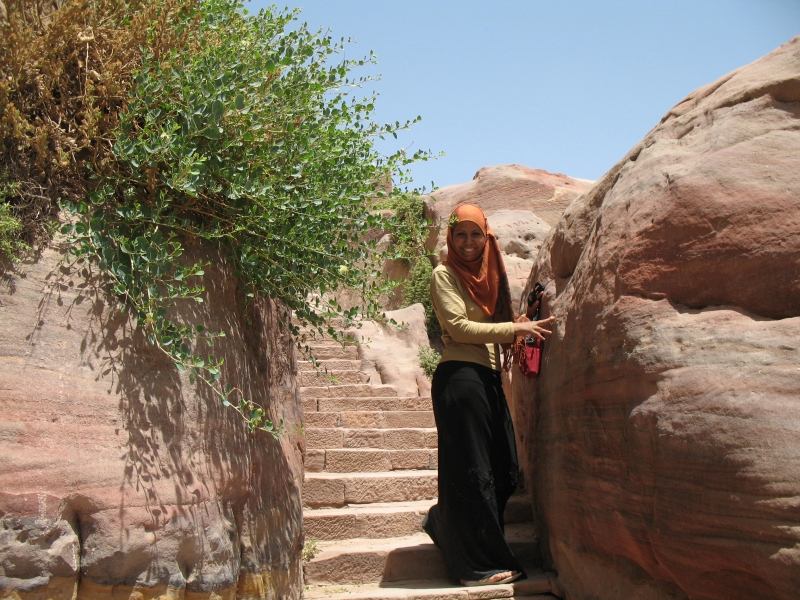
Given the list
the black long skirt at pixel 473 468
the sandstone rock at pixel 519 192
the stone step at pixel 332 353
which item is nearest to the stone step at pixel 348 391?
the stone step at pixel 332 353

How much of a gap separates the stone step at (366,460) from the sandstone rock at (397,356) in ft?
6.50

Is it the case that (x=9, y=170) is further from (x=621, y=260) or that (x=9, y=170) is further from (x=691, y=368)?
(x=691, y=368)

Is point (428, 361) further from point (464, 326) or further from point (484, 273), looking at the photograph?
point (464, 326)

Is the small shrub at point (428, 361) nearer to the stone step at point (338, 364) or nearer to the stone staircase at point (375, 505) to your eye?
the stone step at point (338, 364)

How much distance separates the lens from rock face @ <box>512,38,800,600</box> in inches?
95.3

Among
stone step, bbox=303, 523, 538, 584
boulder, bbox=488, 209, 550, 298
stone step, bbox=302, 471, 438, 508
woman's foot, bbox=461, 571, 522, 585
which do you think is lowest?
stone step, bbox=303, 523, 538, 584

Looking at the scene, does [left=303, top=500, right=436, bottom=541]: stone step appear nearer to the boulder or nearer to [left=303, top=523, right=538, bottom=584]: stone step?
[left=303, top=523, right=538, bottom=584]: stone step

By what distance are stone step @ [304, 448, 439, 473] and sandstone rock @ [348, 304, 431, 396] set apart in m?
1.98

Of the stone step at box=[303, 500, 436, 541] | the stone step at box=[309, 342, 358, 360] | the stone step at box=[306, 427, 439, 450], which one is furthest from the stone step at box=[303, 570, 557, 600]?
the stone step at box=[309, 342, 358, 360]

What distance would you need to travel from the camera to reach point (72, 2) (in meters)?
2.76

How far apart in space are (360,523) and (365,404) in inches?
107

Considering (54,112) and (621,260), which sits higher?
(54,112)

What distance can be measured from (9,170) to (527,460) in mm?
3094

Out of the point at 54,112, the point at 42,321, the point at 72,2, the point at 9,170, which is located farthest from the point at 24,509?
the point at 72,2
